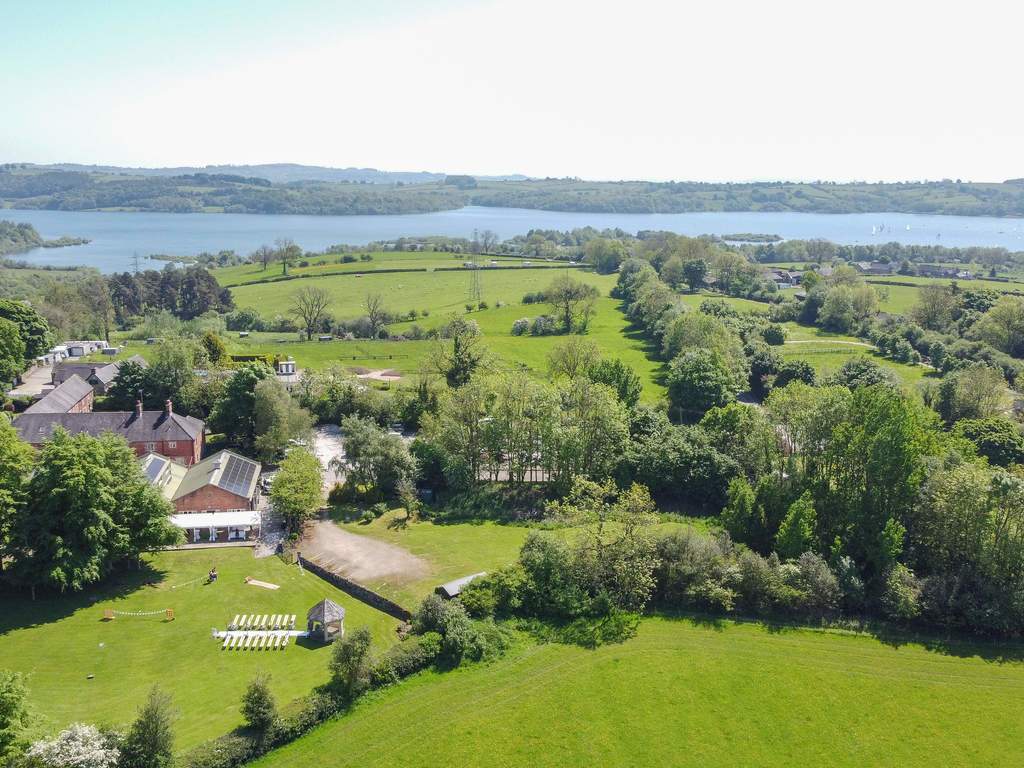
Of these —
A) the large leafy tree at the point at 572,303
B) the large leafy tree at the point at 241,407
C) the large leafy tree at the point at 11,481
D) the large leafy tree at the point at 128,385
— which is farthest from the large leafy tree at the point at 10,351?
the large leafy tree at the point at 572,303

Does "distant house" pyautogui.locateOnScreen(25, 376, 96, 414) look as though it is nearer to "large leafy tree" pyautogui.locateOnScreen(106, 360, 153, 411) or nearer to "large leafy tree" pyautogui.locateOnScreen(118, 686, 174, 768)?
"large leafy tree" pyautogui.locateOnScreen(106, 360, 153, 411)

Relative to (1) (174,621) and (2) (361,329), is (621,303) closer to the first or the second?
(2) (361,329)

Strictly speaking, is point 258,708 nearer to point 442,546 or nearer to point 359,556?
point 359,556

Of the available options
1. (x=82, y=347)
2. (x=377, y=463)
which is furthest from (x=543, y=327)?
(x=82, y=347)

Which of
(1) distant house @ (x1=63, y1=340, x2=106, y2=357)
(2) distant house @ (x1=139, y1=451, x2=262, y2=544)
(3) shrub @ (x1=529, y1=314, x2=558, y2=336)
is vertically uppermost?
(3) shrub @ (x1=529, y1=314, x2=558, y2=336)

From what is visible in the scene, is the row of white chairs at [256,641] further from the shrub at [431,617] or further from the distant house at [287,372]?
the distant house at [287,372]

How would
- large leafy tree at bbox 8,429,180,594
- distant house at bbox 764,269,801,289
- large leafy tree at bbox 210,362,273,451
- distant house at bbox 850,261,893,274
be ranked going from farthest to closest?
1. distant house at bbox 850,261,893,274
2. distant house at bbox 764,269,801,289
3. large leafy tree at bbox 210,362,273,451
4. large leafy tree at bbox 8,429,180,594

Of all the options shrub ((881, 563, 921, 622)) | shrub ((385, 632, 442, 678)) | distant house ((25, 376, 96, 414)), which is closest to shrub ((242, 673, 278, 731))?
shrub ((385, 632, 442, 678))

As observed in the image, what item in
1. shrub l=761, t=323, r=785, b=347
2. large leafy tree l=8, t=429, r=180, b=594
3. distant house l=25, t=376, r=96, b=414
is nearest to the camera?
large leafy tree l=8, t=429, r=180, b=594
